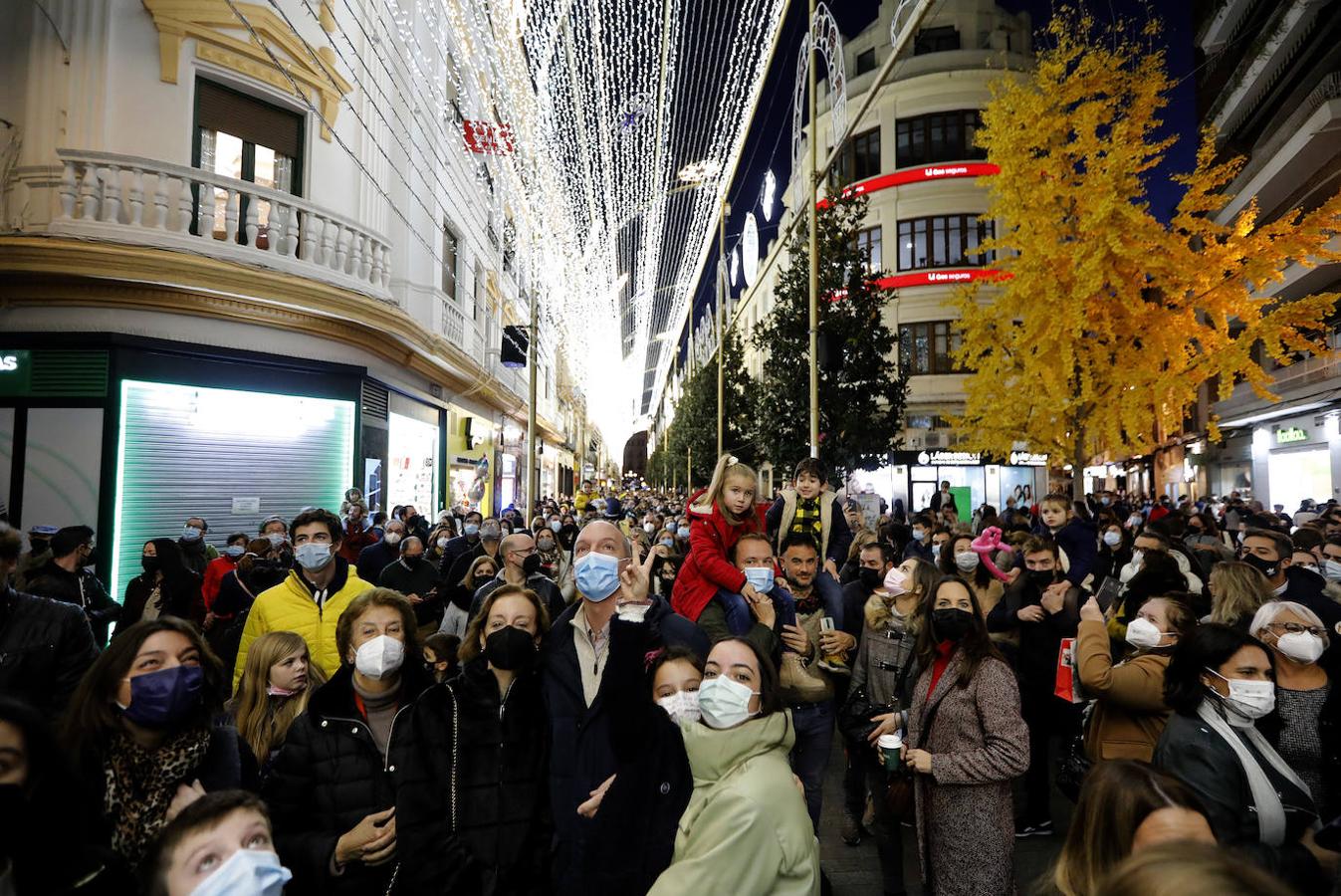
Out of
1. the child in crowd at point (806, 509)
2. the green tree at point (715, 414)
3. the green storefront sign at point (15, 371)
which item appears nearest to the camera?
the child in crowd at point (806, 509)

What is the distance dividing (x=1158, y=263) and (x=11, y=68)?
66.8 ft

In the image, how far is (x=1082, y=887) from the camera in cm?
214

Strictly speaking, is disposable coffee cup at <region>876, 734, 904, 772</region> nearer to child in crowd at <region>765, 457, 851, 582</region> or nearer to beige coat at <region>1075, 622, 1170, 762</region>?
beige coat at <region>1075, 622, 1170, 762</region>

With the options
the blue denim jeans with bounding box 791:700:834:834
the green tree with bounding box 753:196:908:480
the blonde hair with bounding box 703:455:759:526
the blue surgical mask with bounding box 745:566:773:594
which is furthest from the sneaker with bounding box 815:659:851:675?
the green tree with bounding box 753:196:908:480

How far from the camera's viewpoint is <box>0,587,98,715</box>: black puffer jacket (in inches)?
147

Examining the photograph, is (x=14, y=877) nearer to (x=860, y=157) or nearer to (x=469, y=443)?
(x=469, y=443)

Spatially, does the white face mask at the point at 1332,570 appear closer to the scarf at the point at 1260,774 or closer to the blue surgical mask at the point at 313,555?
the scarf at the point at 1260,774

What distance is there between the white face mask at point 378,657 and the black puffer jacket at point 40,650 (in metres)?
1.95

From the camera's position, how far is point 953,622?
3717mm

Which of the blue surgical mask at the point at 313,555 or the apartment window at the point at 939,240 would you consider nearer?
the blue surgical mask at the point at 313,555

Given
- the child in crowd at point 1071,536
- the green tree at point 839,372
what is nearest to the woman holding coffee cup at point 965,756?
the child in crowd at point 1071,536

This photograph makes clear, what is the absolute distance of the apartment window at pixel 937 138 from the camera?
3105 cm

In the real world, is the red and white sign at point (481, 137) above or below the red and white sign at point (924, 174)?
below

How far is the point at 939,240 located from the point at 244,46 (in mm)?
26858
